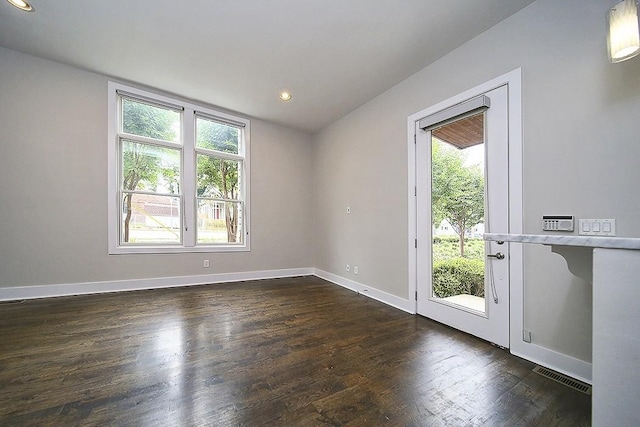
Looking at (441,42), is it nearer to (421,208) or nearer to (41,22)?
(421,208)

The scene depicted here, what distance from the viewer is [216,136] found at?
4.49 m

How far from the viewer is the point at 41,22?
2.56 m

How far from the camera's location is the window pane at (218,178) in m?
4.38

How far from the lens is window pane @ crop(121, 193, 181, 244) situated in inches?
150

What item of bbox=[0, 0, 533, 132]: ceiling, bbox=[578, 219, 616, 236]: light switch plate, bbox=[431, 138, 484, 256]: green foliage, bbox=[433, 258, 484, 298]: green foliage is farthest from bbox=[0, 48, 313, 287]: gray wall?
bbox=[578, 219, 616, 236]: light switch plate

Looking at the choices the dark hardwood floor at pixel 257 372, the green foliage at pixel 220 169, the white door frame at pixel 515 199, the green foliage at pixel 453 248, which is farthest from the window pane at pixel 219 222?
the white door frame at pixel 515 199

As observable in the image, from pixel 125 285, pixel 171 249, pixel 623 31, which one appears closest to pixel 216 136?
pixel 171 249

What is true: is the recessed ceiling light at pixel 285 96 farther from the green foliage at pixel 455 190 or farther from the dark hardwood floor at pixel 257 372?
the dark hardwood floor at pixel 257 372

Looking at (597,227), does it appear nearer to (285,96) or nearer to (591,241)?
(591,241)

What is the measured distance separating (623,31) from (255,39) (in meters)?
2.81

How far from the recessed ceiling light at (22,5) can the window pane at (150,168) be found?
1639 millimetres

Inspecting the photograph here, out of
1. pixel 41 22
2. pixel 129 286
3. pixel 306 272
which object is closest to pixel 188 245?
pixel 129 286

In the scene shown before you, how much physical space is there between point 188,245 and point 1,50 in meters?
3.23

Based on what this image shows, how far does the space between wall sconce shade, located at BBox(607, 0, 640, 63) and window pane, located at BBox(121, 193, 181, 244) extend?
490cm
